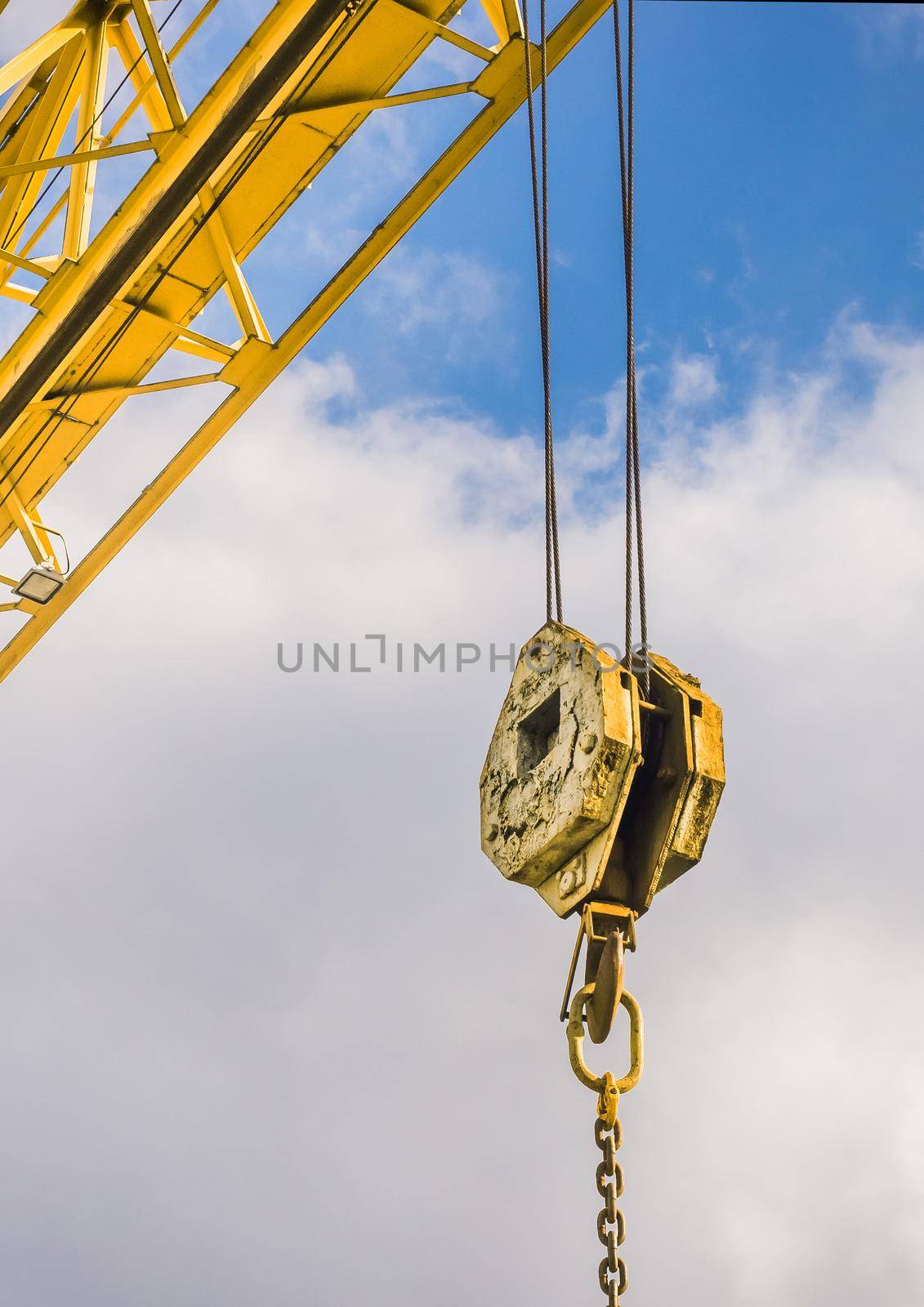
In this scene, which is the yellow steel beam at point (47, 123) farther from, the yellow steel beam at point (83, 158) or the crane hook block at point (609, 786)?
the crane hook block at point (609, 786)

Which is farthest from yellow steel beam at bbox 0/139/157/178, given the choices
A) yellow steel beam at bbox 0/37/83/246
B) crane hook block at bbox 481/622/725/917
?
crane hook block at bbox 481/622/725/917

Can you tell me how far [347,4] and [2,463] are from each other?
11.2 ft

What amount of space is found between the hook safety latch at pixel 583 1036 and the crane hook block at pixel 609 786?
0.24m

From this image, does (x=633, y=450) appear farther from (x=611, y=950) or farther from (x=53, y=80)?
(x=53, y=80)

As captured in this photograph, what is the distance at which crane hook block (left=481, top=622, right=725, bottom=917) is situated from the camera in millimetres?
3451

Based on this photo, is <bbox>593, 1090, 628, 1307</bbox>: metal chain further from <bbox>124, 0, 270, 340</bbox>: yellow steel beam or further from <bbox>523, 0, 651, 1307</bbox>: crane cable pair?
<bbox>124, 0, 270, 340</bbox>: yellow steel beam

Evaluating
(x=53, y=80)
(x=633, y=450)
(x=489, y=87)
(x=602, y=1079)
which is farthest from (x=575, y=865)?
(x=53, y=80)

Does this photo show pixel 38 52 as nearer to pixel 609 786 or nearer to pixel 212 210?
pixel 212 210

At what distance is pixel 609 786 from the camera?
3.45 metres

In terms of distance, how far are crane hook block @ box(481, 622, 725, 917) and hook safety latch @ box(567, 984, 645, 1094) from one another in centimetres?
24

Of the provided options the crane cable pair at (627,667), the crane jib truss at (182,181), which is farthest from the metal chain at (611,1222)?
the crane jib truss at (182,181)

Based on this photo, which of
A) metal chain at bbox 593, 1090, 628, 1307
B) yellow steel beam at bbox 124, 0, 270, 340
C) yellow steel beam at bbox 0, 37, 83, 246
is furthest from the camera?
yellow steel beam at bbox 0, 37, 83, 246

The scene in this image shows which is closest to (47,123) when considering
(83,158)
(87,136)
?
(87,136)

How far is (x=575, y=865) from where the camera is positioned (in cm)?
352
